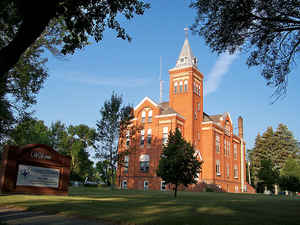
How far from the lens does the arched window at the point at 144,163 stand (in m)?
48.6

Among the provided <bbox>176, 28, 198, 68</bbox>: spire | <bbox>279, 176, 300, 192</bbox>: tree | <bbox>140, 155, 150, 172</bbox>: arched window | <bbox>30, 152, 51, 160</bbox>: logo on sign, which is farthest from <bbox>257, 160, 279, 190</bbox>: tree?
<bbox>30, 152, 51, 160</bbox>: logo on sign

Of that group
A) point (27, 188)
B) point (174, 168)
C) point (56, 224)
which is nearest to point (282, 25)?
point (56, 224)

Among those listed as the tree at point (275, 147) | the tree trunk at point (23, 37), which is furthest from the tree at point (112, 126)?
the tree at point (275, 147)

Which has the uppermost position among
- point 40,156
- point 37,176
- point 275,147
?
point 275,147

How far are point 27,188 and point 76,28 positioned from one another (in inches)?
561

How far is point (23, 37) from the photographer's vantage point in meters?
6.38

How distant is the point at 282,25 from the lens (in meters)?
10.2

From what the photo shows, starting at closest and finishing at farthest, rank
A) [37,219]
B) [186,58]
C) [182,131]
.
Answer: [37,219] < [182,131] < [186,58]

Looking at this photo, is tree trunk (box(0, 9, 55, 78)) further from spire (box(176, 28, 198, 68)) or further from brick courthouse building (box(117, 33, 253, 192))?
spire (box(176, 28, 198, 68))

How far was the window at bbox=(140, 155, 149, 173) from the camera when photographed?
4856 centimetres

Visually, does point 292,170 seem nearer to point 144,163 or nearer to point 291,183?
point 291,183

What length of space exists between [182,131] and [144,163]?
330 inches

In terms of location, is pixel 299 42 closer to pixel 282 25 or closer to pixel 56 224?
pixel 282 25

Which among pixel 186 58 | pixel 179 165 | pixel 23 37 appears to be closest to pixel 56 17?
pixel 23 37
